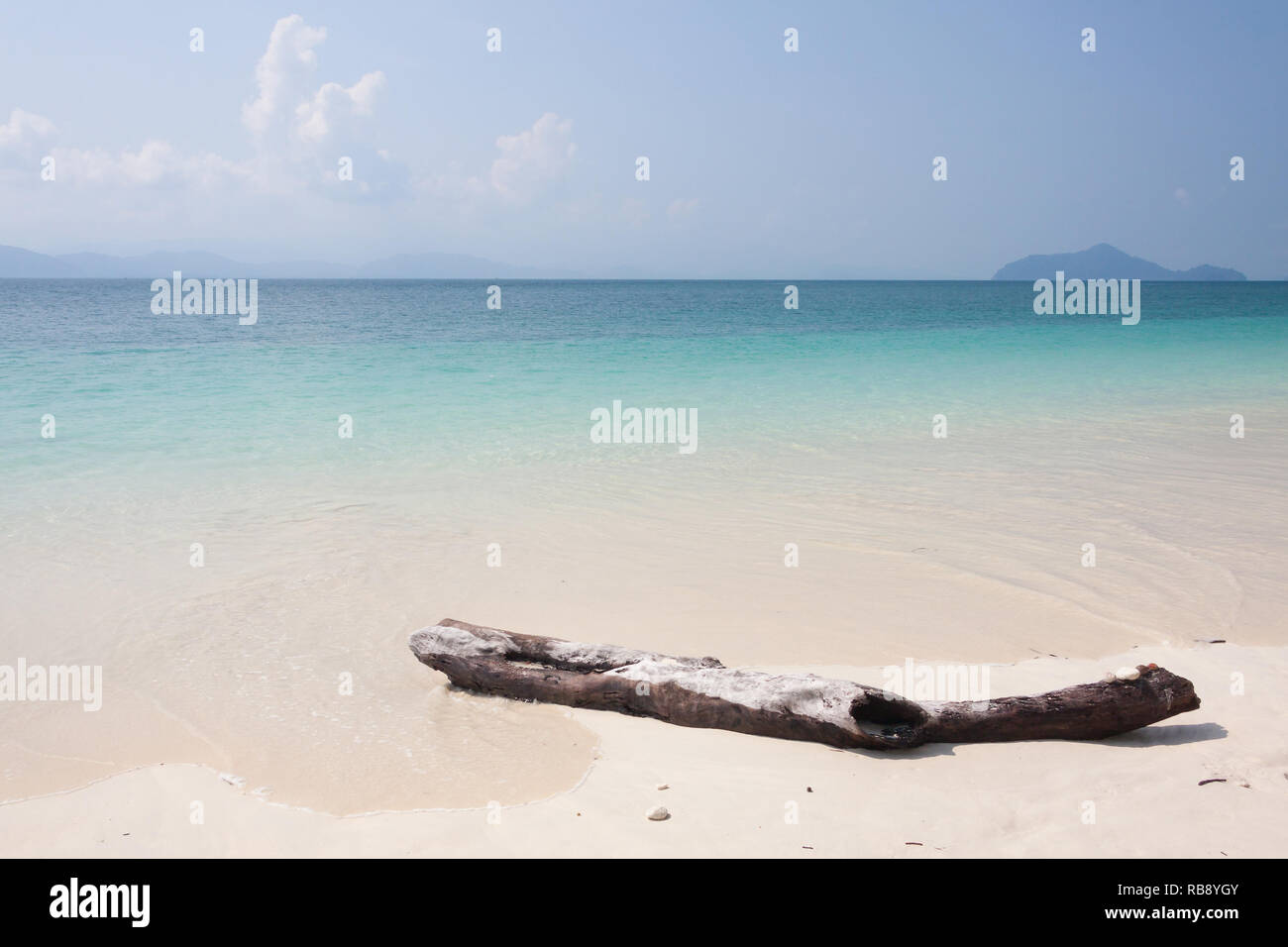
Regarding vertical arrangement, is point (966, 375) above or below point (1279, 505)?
above

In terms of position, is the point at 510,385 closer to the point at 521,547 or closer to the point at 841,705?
the point at 521,547

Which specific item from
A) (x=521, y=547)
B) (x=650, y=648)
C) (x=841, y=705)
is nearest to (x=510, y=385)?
(x=521, y=547)

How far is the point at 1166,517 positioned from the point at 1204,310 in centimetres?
6201

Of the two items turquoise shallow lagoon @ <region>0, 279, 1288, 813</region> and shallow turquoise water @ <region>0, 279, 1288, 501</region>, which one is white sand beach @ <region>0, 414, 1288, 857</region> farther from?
shallow turquoise water @ <region>0, 279, 1288, 501</region>

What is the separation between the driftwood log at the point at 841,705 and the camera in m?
3.99

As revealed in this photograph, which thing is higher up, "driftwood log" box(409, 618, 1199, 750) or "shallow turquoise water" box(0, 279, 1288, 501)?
"shallow turquoise water" box(0, 279, 1288, 501)

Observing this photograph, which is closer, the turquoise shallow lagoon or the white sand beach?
the white sand beach

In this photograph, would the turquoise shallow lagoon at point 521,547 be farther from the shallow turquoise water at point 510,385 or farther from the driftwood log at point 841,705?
the driftwood log at point 841,705

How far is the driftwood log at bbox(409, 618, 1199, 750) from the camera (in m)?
3.99

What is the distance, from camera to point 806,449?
12.2 m

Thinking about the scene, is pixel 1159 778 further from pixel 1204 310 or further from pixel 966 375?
pixel 1204 310

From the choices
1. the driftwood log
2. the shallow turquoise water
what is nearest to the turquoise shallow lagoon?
the shallow turquoise water
